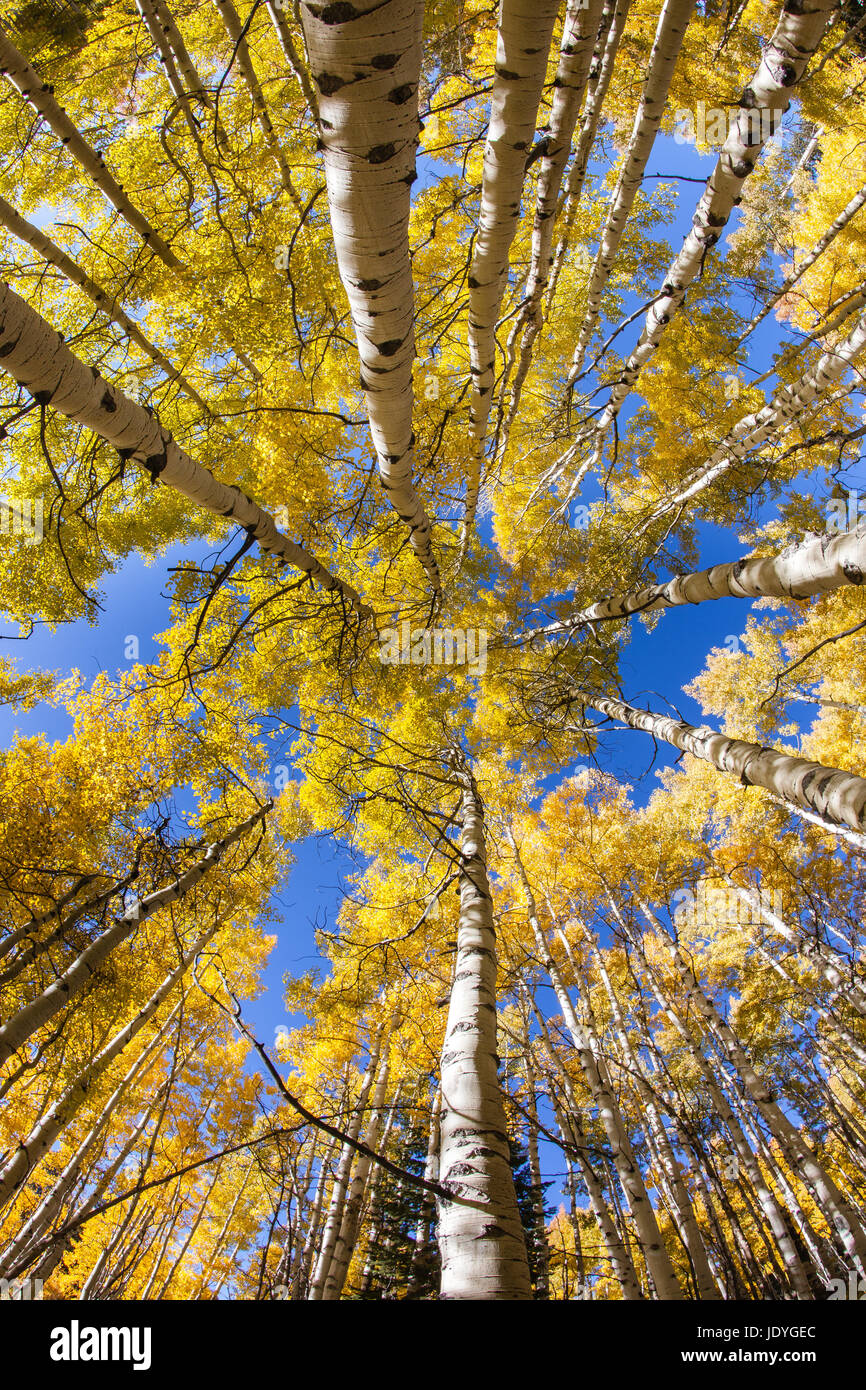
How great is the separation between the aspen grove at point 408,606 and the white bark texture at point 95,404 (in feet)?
0.05

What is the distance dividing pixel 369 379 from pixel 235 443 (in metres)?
5.39

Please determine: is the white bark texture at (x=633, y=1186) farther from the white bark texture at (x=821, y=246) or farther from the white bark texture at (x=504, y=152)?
the white bark texture at (x=821, y=246)

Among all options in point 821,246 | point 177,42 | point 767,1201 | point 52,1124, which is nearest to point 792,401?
point 821,246

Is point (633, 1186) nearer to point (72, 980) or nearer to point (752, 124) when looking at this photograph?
point (72, 980)

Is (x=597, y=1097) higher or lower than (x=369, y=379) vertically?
lower

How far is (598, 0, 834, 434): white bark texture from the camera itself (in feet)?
8.20

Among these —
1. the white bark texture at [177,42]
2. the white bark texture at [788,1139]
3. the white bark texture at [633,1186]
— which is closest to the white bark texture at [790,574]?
the white bark texture at [633,1186]

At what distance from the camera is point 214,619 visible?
7.08 meters

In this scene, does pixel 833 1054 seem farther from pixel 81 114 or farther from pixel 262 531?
pixel 81 114

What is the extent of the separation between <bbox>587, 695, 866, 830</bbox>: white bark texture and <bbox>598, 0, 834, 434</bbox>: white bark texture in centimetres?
296

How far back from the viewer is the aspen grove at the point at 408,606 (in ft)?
8.24

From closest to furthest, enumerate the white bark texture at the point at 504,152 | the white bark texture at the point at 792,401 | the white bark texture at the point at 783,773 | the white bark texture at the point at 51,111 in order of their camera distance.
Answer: the white bark texture at the point at 504,152 → the white bark texture at the point at 783,773 → the white bark texture at the point at 51,111 → the white bark texture at the point at 792,401
